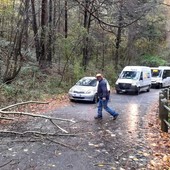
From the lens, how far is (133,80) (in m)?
26.5

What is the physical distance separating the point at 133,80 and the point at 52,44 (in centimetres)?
736

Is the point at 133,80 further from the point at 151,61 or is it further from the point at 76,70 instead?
the point at 151,61

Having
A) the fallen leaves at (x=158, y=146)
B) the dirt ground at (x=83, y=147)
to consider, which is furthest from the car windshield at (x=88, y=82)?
the dirt ground at (x=83, y=147)

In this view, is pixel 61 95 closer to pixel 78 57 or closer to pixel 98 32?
pixel 78 57

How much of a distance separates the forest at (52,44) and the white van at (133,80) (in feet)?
11.0

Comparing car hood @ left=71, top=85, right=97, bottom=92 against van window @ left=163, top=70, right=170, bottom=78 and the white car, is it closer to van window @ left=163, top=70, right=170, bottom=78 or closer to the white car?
the white car

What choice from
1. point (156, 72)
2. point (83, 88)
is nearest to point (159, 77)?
point (156, 72)

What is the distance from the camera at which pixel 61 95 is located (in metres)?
21.4

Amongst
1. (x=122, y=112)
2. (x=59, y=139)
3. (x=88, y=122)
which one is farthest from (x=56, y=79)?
(x=59, y=139)

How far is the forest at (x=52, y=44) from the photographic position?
18.0 m

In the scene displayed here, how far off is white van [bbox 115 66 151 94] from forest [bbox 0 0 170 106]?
11.0 feet

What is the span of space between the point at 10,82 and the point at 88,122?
7.98 metres

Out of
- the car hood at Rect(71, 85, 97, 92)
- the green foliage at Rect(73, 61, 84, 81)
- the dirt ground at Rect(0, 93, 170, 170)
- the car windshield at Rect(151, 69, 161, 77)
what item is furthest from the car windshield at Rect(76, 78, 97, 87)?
the car windshield at Rect(151, 69, 161, 77)

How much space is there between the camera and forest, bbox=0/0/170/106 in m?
18.0
